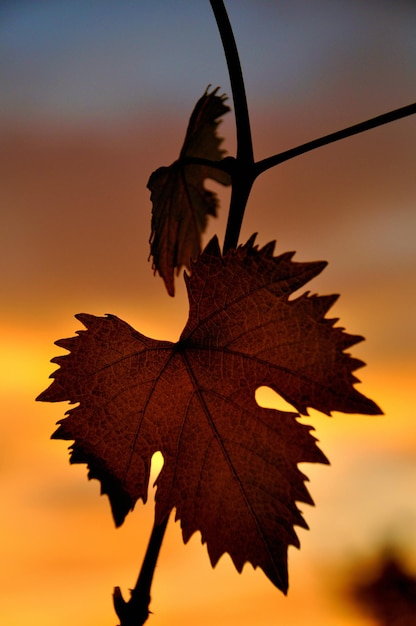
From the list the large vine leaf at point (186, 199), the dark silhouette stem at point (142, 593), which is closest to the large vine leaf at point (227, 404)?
the dark silhouette stem at point (142, 593)

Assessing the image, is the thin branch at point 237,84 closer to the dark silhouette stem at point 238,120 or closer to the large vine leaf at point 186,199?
the dark silhouette stem at point 238,120

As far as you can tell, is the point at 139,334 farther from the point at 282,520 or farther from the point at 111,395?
the point at 282,520

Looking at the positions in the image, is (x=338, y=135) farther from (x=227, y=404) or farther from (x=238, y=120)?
(x=227, y=404)

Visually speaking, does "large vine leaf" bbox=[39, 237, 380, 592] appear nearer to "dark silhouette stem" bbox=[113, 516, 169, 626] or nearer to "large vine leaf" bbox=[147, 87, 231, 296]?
"dark silhouette stem" bbox=[113, 516, 169, 626]

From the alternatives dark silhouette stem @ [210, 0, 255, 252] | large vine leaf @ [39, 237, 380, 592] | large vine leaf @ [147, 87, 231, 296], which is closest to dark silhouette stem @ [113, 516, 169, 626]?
large vine leaf @ [39, 237, 380, 592]

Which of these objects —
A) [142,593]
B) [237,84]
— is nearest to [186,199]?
[237,84]

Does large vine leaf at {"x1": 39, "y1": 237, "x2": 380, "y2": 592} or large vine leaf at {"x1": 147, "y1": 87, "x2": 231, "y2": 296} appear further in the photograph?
large vine leaf at {"x1": 147, "y1": 87, "x2": 231, "y2": 296}
